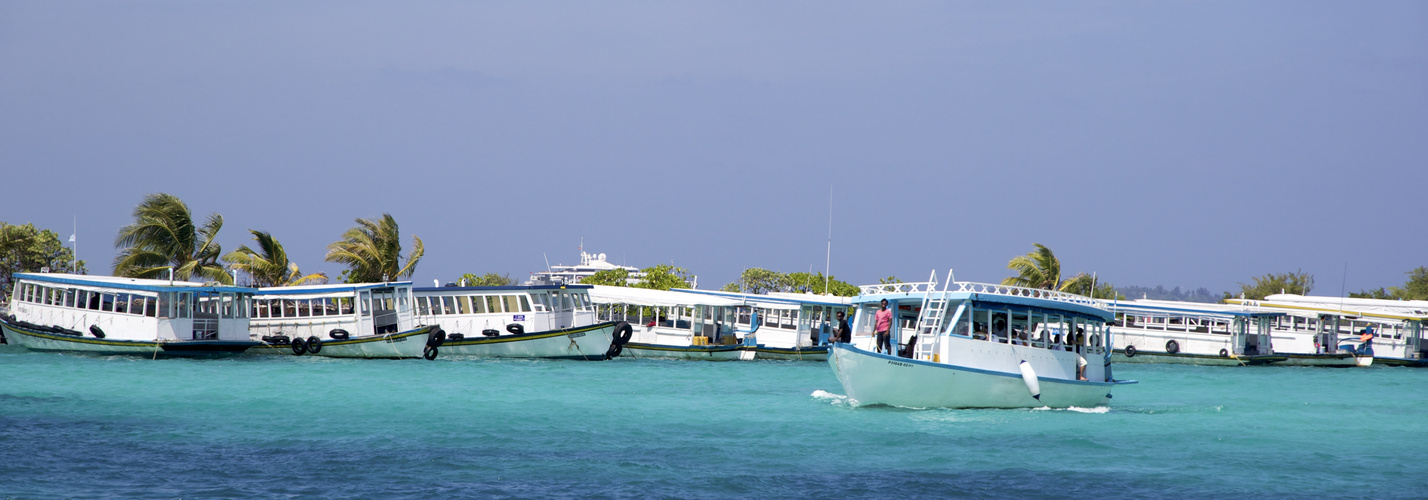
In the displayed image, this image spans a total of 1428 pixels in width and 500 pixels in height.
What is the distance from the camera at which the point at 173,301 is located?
3650cm

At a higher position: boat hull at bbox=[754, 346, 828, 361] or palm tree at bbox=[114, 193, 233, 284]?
palm tree at bbox=[114, 193, 233, 284]

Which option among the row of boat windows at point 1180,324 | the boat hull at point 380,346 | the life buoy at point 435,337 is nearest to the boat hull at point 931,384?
the life buoy at point 435,337

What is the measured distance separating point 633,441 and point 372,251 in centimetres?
3451

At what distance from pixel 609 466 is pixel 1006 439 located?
7.00 metres

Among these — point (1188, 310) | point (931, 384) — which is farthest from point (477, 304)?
point (1188, 310)

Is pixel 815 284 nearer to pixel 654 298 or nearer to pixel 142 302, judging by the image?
pixel 654 298

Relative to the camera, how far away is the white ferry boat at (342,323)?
37594 mm

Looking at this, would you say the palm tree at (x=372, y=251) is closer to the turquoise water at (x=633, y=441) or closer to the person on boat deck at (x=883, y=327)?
the turquoise water at (x=633, y=441)

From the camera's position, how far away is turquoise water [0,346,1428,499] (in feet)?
52.2

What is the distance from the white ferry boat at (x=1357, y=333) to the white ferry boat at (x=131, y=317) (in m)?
40.3

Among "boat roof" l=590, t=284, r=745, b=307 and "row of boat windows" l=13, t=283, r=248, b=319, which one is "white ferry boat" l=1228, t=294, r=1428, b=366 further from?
"row of boat windows" l=13, t=283, r=248, b=319

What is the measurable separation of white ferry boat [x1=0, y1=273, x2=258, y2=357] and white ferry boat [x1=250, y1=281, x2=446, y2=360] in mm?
754

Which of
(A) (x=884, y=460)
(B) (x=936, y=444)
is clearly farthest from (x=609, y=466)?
(B) (x=936, y=444)

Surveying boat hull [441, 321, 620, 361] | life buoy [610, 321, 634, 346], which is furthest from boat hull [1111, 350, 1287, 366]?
boat hull [441, 321, 620, 361]
